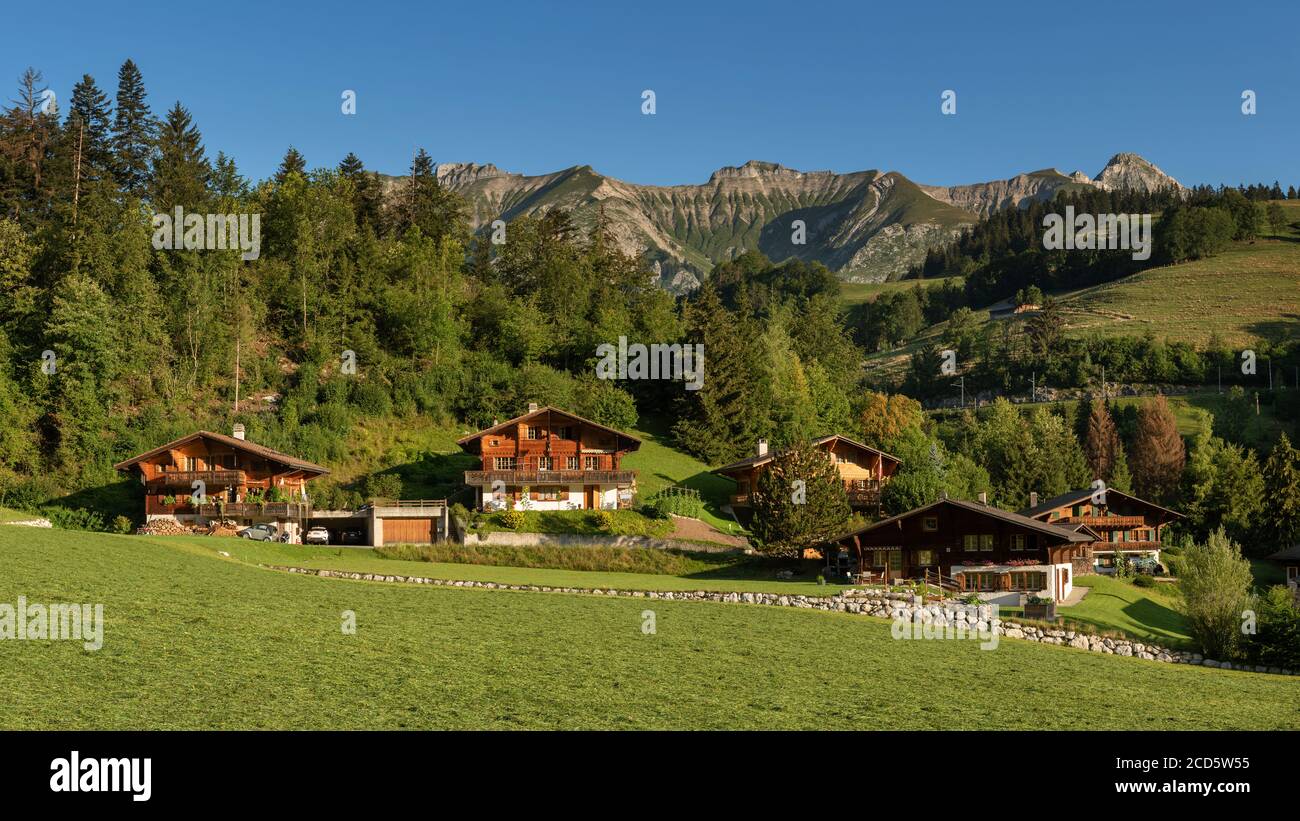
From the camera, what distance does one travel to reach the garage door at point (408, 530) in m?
62.5

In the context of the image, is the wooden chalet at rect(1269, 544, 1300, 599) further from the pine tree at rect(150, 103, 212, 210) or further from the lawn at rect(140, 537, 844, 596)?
the pine tree at rect(150, 103, 212, 210)

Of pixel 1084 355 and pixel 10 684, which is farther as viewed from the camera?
pixel 1084 355

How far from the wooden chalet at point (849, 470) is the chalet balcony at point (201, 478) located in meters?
29.6

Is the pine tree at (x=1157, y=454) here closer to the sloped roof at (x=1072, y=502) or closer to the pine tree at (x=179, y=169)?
the sloped roof at (x=1072, y=502)

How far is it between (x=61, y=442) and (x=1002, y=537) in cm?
5206

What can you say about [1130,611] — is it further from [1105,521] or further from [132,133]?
[132,133]

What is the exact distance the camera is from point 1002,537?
173 ft

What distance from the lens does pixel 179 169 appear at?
278 ft

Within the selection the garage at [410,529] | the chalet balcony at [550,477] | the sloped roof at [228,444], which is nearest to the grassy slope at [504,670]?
the garage at [410,529]

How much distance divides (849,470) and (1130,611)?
2749cm

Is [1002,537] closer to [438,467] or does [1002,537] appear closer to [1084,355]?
[438,467]

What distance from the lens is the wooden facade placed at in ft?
205

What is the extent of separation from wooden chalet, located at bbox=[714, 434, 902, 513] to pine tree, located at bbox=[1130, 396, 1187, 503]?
→ 24.6 m
